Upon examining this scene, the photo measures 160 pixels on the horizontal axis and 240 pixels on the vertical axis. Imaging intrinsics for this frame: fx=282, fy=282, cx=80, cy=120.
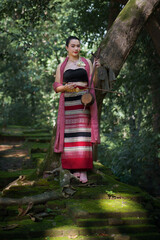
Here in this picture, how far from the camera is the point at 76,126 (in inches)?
157

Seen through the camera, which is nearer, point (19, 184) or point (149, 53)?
point (19, 184)

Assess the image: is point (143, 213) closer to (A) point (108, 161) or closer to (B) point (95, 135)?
(B) point (95, 135)

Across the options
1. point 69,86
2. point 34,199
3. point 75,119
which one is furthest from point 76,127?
point 34,199

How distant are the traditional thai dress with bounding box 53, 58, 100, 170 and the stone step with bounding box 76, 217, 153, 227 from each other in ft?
3.99

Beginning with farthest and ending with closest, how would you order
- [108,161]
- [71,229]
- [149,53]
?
1. [108,161]
2. [149,53]
3. [71,229]

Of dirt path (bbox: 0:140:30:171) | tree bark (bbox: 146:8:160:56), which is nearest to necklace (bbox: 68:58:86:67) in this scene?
tree bark (bbox: 146:8:160:56)

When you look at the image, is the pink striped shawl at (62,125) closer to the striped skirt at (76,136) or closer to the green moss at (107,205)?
the striped skirt at (76,136)

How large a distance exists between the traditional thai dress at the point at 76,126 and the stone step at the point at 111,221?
122 centimetres

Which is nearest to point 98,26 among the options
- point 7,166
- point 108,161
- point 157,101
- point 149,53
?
point 149,53

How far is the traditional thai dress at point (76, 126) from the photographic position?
3887mm

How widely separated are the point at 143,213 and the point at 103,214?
43 centimetres

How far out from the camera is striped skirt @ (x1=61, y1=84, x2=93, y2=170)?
387cm

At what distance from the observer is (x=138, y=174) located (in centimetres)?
992

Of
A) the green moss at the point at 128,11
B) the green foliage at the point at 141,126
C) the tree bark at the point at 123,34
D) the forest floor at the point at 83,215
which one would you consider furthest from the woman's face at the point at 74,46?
the green foliage at the point at 141,126
